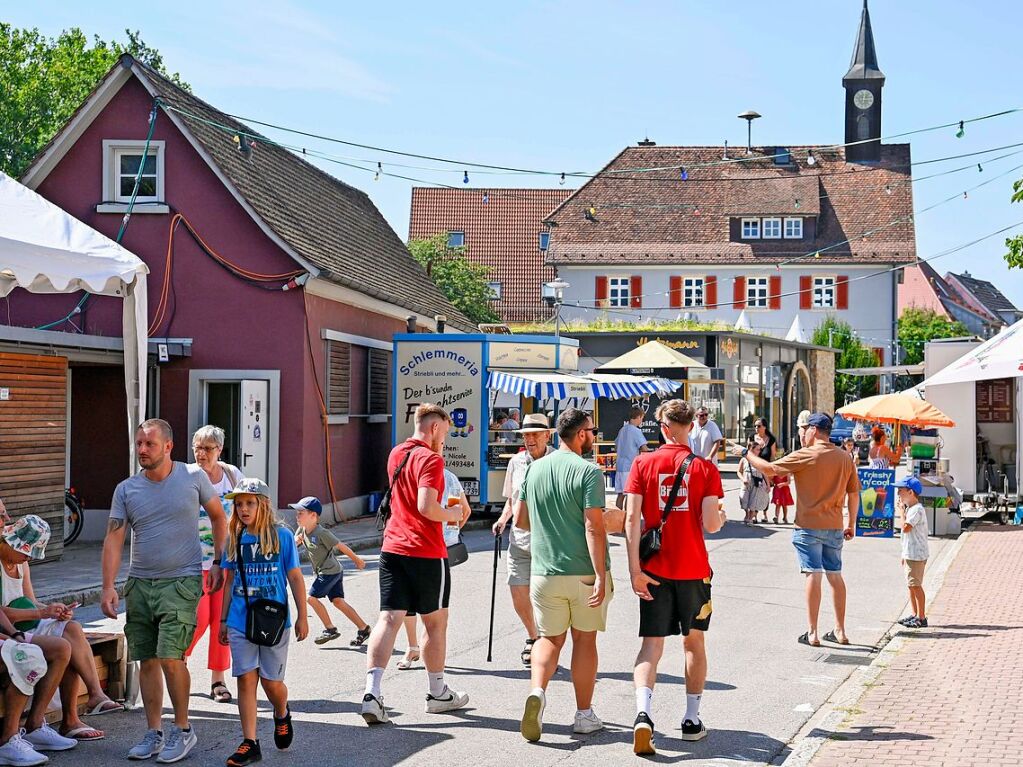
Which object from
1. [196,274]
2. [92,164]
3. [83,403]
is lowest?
[83,403]

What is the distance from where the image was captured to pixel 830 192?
63969 mm

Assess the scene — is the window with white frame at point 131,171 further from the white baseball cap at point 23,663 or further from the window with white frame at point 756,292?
the window with white frame at point 756,292

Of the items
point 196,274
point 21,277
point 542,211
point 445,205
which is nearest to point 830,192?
point 542,211

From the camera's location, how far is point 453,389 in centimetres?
2092

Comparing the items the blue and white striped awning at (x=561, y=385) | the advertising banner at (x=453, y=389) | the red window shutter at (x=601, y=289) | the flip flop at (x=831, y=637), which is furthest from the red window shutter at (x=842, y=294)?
the flip flop at (x=831, y=637)

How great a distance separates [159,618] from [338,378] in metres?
13.8

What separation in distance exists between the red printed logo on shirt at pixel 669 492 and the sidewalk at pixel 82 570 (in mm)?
5509

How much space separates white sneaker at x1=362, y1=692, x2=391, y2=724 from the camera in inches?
299

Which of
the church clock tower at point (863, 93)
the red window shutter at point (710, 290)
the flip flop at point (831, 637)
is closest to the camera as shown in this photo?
the flip flop at point (831, 637)

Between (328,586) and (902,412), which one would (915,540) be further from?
(902,412)

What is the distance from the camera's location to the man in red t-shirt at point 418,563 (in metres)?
7.66

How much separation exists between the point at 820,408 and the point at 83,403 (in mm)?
35239

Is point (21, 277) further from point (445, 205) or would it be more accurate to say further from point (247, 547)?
point (445, 205)

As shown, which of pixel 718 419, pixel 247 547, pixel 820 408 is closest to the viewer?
pixel 247 547
